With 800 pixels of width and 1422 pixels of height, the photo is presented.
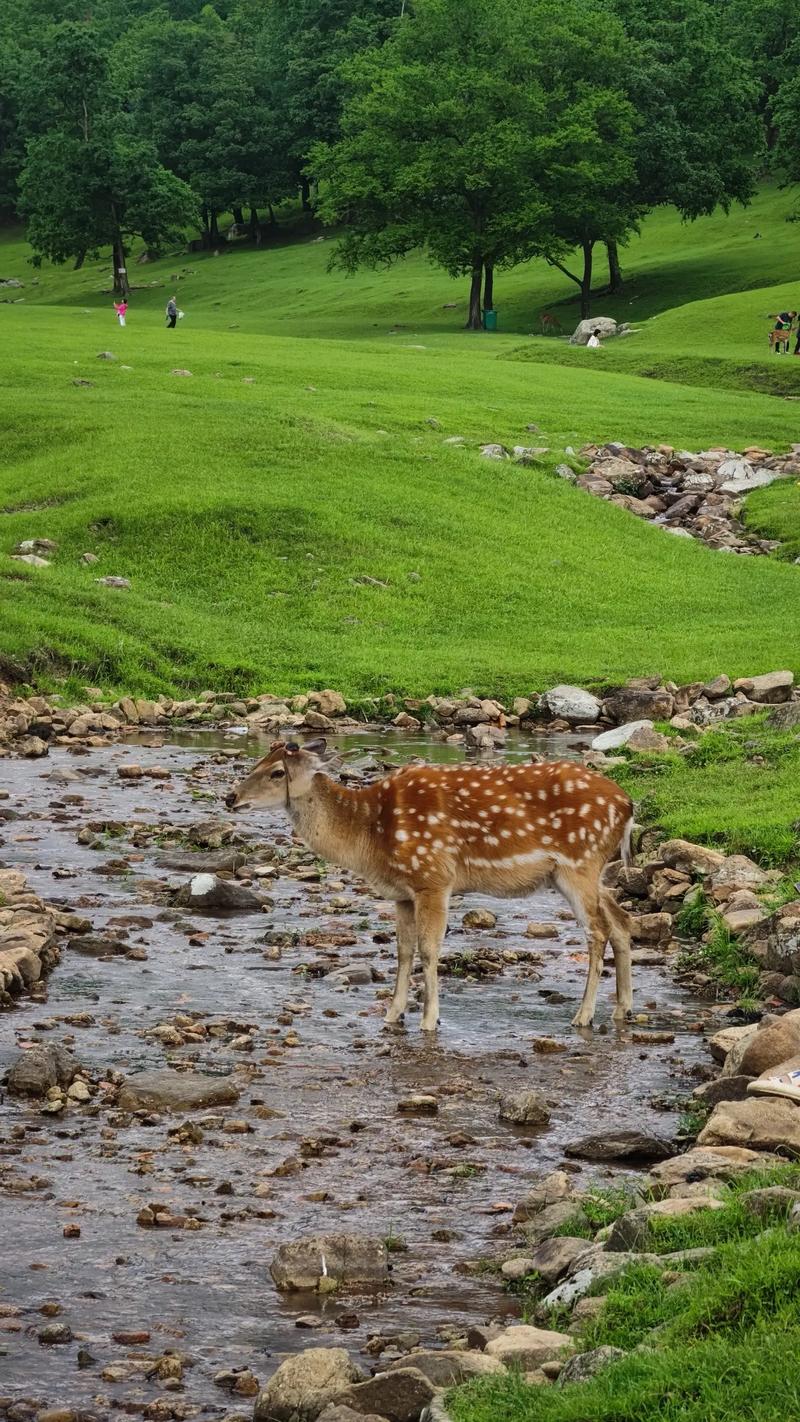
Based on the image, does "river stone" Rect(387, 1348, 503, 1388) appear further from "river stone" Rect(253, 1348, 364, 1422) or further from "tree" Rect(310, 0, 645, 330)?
"tree" Rect(310, 0, 645, 330)

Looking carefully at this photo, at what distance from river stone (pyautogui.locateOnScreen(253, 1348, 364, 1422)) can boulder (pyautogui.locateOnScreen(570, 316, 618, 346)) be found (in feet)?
248

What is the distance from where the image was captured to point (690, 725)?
81.5 feet

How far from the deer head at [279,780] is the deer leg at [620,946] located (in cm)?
276

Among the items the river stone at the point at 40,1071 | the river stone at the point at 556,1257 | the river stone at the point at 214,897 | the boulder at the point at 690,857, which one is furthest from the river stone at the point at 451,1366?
the boulder at the point at 690,857

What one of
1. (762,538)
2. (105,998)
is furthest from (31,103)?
(105,998)

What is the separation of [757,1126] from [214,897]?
811 centimetres

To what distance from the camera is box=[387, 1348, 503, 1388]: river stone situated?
7543 mm

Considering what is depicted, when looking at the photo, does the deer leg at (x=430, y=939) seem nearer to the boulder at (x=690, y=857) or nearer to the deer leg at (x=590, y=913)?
the deer leg at (x=590, y=913)

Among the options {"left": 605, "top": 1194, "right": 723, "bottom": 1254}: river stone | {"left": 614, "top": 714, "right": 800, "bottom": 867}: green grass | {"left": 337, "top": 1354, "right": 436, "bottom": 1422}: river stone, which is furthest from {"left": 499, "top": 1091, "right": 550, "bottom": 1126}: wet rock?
{"left": 614, "top": 714, "right": 800, "bottom": 867}: green grass

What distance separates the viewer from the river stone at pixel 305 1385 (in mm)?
7441

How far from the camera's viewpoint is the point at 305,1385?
7.55 metres

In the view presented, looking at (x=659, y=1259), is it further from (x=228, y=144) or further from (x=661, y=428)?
(x=228, y=144)

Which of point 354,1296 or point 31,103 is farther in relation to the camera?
point 31,103

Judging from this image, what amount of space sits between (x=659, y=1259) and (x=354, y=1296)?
1882 mm
